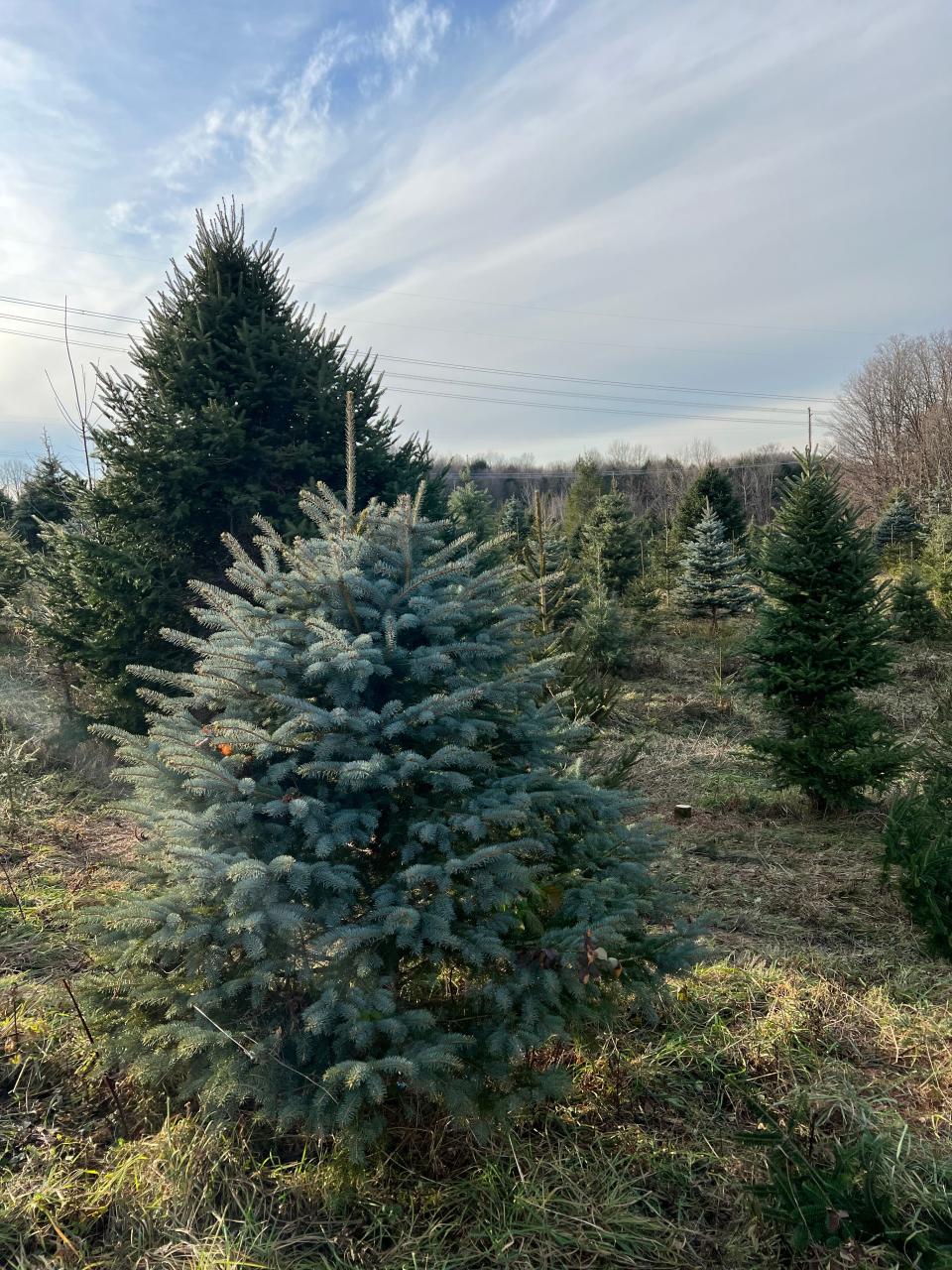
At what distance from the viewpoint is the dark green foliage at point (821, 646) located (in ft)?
20.6

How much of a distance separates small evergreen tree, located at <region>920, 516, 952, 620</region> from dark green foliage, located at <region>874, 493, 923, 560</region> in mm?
4185

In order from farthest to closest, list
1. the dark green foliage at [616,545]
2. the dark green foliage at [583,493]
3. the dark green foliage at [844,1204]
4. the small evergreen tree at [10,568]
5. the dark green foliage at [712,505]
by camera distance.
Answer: the dark green foliage at [583,493], the dark green foliage at [712,505], the dark green foliage at [616,545], the small evergreen tree at [10,568], the dark green foliage at [844,1204]

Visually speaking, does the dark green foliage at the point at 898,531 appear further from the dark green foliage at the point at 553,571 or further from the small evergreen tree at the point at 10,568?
the small evergreen tree at the point at 10,568

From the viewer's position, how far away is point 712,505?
66.0 ft

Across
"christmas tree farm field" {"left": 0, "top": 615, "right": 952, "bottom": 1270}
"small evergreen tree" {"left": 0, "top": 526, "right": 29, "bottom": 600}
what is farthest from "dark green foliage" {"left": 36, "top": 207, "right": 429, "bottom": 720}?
"small evergreen tree" {"left": 0, "top": 526, "right": 29, "bottom": 600}

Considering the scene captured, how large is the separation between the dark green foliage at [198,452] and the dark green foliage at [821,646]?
362 cm

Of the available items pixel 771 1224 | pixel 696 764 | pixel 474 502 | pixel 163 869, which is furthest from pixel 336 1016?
pixel 474 502

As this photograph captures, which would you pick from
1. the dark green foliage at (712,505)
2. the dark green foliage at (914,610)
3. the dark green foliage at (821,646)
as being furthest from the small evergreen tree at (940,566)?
the dark green foliage at (821,646)

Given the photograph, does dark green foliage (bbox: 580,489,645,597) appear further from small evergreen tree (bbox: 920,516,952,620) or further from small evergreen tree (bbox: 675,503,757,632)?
small evergreen tree (bbox: 920,516,952,620)

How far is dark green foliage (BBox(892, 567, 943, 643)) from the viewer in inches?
538

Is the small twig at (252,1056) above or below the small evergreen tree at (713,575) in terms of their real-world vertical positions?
below

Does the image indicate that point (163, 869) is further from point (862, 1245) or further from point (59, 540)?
point (59, 540)

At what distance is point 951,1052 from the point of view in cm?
281

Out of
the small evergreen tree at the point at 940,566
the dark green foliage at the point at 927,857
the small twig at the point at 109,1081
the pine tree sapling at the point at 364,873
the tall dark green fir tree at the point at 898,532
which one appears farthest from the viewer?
the tall dark green fir tree at the point at 898,532
